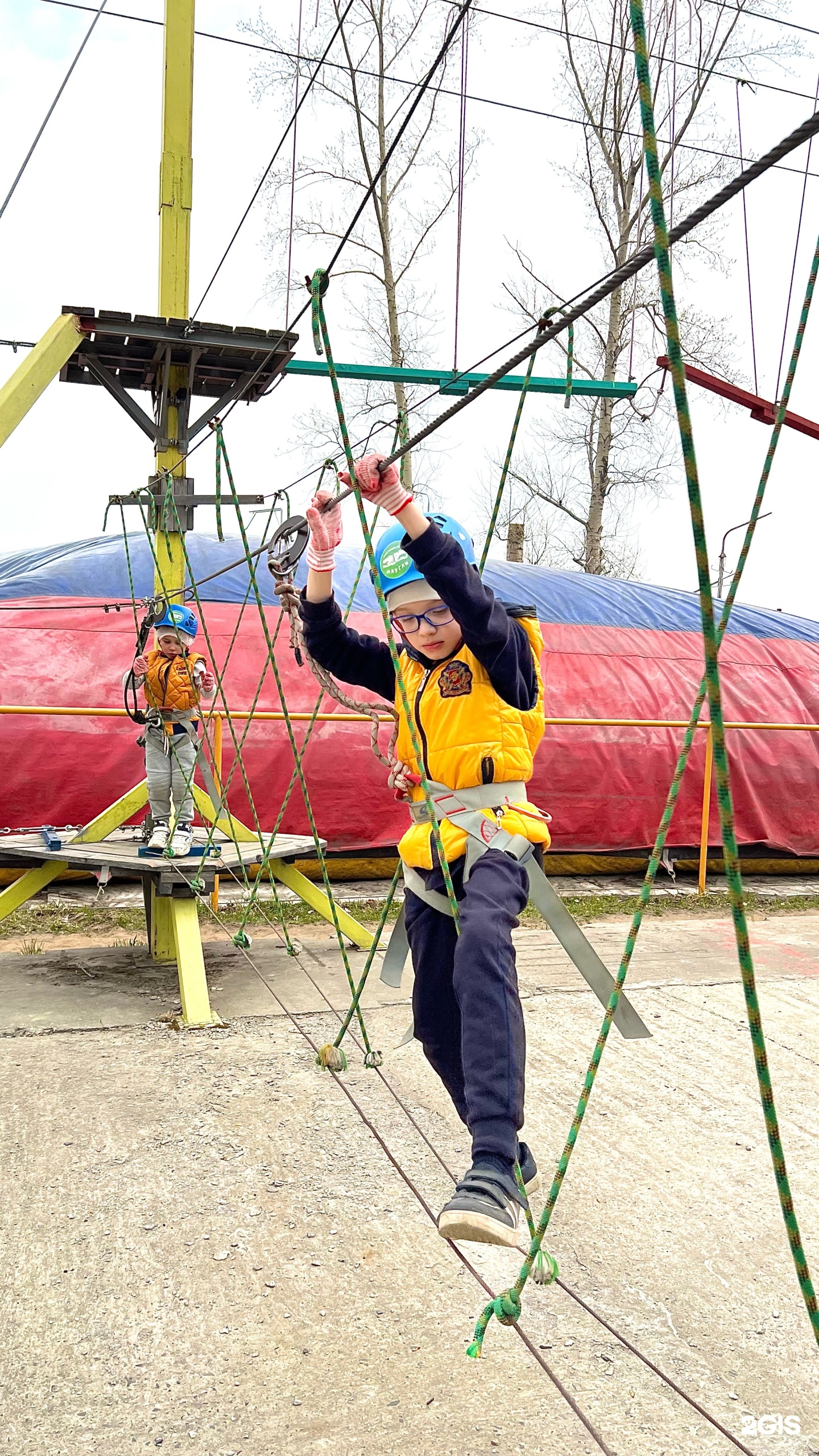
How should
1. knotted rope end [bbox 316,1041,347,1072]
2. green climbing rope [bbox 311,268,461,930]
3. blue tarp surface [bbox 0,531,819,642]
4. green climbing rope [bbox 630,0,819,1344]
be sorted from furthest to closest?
1. blue tarp surface [bbox 0,531,819,642]
2. knotted rope end [bbox 316,1041,347,1072]
3. green climbing rope [bbox 311,268,461,930]
4. green climbing rope [bbox 630,0,819,1344]

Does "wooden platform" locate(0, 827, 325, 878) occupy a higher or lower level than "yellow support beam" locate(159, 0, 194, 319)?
lower

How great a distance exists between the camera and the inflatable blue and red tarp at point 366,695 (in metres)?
6.72

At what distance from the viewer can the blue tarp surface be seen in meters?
7.68

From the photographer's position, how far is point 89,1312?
7.61 feet

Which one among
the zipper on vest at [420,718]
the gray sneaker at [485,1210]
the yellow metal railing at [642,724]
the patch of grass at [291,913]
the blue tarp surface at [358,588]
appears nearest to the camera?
the gray sneaker at [485,1210]

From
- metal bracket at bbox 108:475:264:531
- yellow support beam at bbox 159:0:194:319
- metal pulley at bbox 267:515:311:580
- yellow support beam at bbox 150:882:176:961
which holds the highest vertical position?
yellow support beam at bbox 159:0:194:319

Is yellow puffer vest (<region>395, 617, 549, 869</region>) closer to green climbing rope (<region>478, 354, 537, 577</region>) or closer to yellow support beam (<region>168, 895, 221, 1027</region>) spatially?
green climbing rope (<region>478, 354, 537, 577</region>)

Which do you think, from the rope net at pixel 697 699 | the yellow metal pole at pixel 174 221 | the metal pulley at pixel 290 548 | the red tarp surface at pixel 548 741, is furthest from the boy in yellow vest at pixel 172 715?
the rope net at pixel 697 699

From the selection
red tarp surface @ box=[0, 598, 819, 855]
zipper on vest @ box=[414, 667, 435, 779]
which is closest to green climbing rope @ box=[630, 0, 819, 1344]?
zipper on vest @ box=[414, 667, 435, 779]

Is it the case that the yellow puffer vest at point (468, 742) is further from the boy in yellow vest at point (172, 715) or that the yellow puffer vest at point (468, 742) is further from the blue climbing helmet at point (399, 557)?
the boy in yellow vest at point (172, 715)

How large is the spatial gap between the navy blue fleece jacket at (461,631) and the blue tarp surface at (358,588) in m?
4.57

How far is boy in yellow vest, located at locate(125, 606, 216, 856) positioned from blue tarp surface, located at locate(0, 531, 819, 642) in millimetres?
2288

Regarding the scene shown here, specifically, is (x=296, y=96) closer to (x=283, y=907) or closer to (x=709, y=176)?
(x=283, y=907)

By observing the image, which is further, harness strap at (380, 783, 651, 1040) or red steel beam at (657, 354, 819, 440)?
red steel beam at (657, 354, 819, 440)
